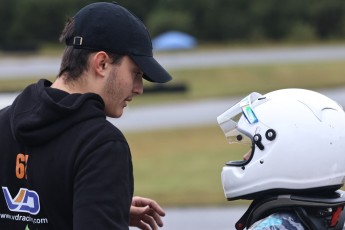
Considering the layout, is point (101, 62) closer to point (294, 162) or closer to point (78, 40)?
point (78, 40)

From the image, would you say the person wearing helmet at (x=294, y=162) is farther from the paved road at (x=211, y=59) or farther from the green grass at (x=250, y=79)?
the paved road at (x=211, y=59)

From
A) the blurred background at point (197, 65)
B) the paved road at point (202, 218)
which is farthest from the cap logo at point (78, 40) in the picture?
the paved road at point (202, 218)

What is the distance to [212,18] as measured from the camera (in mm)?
52844

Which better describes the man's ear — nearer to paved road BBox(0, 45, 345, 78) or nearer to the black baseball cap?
the black baseball cap

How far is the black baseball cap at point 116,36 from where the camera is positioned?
7.98ft

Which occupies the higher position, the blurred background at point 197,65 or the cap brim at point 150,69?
the cap brim at point 150,69

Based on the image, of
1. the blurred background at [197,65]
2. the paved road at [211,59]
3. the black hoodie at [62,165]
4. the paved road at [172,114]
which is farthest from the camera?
the paved road at [211,59]

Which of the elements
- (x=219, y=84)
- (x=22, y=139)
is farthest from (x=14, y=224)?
(x=219, y=84)

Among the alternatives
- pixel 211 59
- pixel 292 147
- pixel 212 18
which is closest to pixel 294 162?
pixel 292 147

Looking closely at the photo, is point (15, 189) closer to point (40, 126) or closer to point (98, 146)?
point (40, 126)

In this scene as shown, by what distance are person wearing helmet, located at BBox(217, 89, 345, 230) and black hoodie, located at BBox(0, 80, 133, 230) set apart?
53 centimetres

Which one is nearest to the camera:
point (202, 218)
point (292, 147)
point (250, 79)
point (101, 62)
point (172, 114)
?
point (101, 62)

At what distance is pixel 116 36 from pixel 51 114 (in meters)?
0.32

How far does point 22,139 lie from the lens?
244 centimetres
